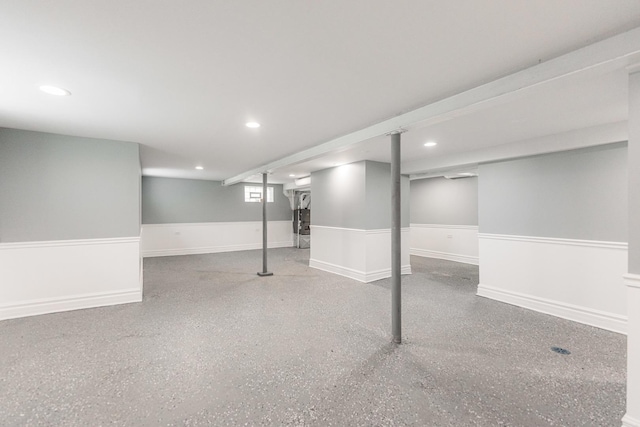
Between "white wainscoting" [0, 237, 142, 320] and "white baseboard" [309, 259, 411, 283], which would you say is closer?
"white wainscoting" [0, 237, 142, 320]

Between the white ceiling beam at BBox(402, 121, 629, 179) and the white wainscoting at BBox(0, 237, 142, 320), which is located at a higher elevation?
the white ceiling beam at BBox(402, 121, 629, 179)

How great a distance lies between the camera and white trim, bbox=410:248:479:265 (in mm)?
6741

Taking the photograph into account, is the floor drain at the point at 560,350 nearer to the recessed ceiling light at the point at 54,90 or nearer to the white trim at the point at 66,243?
the recessed ceiling light at the point at 54,90

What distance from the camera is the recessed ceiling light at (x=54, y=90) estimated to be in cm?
217

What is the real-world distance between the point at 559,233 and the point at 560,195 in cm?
50

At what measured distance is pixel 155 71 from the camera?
6.23 feet

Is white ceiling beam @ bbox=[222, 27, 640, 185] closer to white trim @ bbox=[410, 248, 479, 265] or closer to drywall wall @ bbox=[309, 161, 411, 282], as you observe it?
drywall wall @ bbox=[309, 161, 411, 282]

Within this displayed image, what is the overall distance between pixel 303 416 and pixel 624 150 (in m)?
4.29

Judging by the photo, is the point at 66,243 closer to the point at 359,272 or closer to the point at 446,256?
the point at 359,272

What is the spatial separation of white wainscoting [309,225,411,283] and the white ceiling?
2550mm

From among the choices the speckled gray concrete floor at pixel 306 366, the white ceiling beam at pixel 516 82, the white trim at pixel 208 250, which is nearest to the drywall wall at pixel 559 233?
the speckled gray concrete floor at pixel 306 366

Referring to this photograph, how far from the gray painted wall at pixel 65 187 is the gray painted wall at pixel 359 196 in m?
3.56

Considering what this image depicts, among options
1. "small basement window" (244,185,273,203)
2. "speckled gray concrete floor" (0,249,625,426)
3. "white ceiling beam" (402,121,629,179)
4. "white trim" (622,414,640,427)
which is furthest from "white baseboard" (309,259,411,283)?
"small basement window" (244,185,273,203)

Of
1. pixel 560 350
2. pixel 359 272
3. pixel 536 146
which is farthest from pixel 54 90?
pixel 536 146
